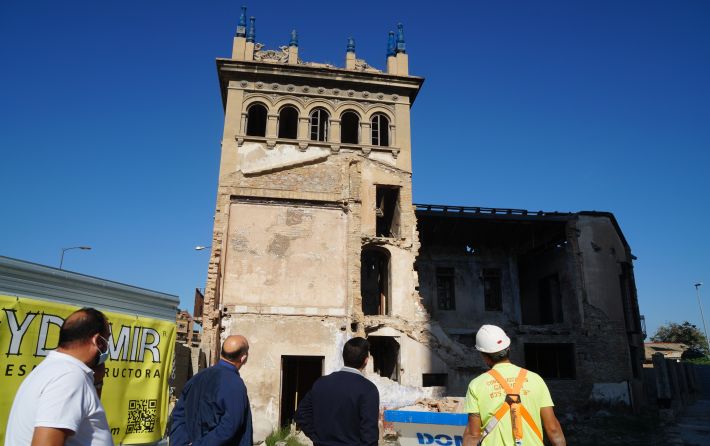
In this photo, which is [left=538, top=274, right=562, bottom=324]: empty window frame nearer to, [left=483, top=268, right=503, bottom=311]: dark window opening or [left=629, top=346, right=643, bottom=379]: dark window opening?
[left=483, top=268, right=503, bottom=311]: dark window opening

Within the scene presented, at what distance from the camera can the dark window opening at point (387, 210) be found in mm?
19266

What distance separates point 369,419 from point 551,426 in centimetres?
136

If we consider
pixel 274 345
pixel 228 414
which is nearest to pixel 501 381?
pixel 228 414

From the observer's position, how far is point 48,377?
2459 millimetres

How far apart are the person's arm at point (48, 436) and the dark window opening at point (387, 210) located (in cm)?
1687

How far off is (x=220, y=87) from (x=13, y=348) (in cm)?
1693

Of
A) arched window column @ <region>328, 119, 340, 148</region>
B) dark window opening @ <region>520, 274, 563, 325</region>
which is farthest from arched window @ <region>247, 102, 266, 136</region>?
dark window opening @ <region>520, 274, 563, 325</region>

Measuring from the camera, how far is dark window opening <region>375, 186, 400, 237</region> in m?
19.3

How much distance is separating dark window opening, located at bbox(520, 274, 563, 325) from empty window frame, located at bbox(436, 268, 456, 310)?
4.24 m

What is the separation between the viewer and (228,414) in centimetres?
391

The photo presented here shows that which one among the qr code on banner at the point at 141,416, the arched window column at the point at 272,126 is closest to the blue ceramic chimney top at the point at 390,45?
the arched window column at the point at 272,126

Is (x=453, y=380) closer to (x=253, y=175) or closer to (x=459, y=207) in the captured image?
(x=459, y=207)

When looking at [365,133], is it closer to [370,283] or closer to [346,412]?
[370,283]

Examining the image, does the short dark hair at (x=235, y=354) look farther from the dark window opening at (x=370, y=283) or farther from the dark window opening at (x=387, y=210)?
the dark window opening at (x=370, y=283)
